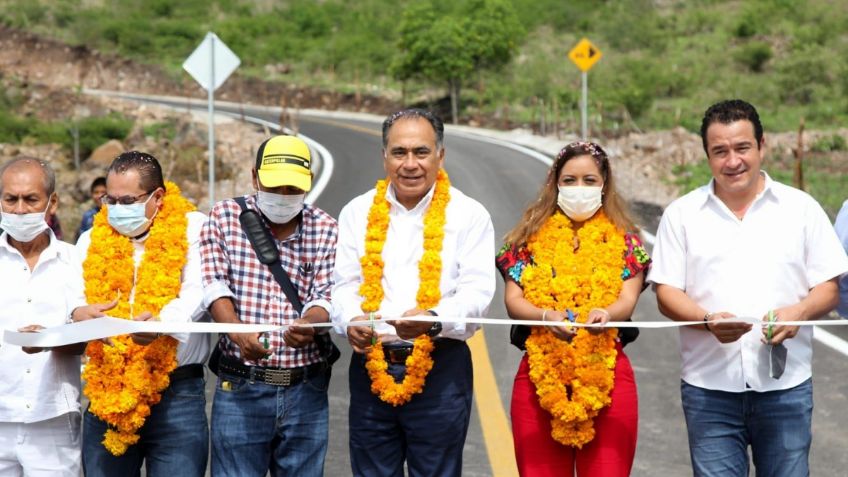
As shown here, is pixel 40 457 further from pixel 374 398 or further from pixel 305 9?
pixel 305 9

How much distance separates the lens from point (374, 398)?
4.82m

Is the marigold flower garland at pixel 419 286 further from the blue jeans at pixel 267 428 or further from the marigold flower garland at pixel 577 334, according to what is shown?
the marigold flower garland at pixel 577 334

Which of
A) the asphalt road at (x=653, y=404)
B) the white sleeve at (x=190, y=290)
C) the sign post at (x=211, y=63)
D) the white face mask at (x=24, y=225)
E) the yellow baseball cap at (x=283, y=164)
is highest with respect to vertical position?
the sign post at (x=211, y=63)

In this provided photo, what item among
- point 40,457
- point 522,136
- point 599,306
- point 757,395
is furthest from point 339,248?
point 522,136

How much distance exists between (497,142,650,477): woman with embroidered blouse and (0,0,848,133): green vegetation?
25.8m

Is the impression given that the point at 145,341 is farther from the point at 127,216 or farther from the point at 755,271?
the point at 755,271

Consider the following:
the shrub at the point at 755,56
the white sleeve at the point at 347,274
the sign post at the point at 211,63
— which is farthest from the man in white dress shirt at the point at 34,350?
the shrub at the point at 755,56

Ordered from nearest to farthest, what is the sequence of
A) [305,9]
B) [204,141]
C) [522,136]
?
[204,141], [522,136], [305,9]

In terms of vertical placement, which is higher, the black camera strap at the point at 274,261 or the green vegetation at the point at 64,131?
the green vegetation at the point at 64,131

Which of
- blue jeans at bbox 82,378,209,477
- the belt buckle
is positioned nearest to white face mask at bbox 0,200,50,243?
blue jeans at bbox 82,378,209,477

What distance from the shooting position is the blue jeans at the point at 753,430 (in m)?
4.70

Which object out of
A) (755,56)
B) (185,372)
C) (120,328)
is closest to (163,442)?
(185,372)

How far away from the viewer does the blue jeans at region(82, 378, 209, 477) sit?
188 inches

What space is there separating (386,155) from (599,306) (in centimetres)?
124
